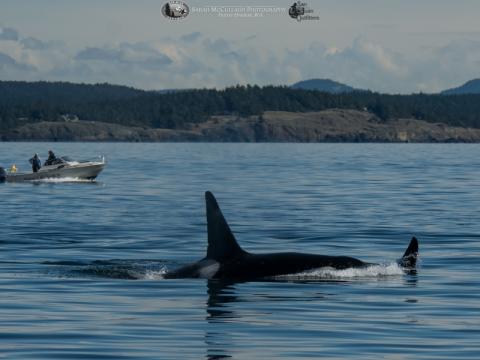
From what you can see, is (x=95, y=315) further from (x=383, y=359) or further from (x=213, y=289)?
(x=383, y=359)

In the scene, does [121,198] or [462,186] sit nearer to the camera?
[121,198]

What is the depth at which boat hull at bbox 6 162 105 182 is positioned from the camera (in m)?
66.6

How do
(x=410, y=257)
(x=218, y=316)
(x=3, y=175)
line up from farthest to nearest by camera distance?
(x=3, y=175) → (x=410, y=257) → (x=218, y=316)

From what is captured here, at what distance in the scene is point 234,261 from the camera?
21.8 metres

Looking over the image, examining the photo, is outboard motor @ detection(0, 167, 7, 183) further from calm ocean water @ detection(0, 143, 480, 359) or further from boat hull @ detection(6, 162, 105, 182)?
calm ocean water @ detection(0, 143, 480, 359)

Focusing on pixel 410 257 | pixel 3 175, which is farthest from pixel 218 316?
pixel 3 175

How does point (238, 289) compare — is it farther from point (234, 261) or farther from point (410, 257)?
point (410, 257)

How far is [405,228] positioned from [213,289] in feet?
51.8

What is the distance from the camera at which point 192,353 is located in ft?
48.4

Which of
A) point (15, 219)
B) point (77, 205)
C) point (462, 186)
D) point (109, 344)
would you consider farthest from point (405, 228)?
point (462, 186)

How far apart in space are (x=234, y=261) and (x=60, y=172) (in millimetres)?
47641

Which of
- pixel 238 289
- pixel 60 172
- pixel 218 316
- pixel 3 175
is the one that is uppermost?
pixel 60 172

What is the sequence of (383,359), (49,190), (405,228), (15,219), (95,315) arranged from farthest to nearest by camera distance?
(49,190), (15,219), (405,228), (95,315), (383,359)

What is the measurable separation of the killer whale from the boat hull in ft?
149
